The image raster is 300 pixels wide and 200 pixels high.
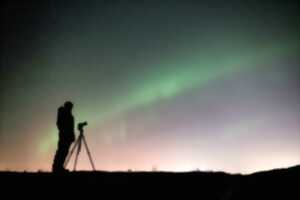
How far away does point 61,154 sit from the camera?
13.8 metres

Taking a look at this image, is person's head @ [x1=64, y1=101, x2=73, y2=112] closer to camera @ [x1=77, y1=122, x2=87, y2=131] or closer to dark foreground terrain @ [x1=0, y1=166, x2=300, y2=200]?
camera @ [x1=77, y1=122, x2=87, y2=131]

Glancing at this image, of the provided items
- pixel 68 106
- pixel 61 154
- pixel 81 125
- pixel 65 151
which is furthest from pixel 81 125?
pixel 61 154

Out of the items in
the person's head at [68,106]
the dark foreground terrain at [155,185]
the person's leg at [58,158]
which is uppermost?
the person's head at [68,106]

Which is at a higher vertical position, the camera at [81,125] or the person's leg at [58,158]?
the camera at [81,125]

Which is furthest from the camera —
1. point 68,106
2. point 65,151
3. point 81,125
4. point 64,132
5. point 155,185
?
point 81,125

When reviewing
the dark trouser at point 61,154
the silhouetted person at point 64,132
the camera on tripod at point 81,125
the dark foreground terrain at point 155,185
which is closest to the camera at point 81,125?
the camera on tripod at point 81,125

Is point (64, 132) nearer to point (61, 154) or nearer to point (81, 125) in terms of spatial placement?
point (61, 154)

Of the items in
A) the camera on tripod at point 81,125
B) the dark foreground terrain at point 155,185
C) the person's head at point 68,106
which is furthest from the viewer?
the camera on tripod at point 81,125

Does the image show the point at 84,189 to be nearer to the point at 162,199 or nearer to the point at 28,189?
the point at 28,189

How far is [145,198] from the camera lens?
11242 millimetres

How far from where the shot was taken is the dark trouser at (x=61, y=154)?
1345 centimetres

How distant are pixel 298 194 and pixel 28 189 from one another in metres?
7.93

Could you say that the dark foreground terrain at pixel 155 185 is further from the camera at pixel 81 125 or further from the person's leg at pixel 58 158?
the camera at pixel 81 125

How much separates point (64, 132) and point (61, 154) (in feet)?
2.76
